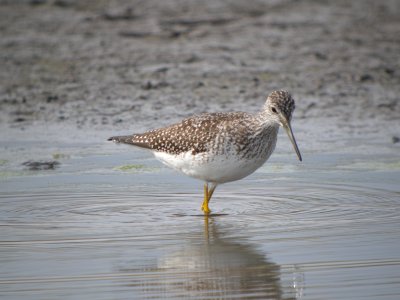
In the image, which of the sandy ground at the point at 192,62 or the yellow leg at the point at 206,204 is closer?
the yellow leg at the point at 206,204

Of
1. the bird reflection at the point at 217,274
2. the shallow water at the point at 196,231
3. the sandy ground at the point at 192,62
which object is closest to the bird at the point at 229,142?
the shallow water at the point at 196,231

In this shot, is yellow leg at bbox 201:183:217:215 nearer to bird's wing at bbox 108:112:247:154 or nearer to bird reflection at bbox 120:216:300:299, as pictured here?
bird's wing at bbox 108:112:247:154

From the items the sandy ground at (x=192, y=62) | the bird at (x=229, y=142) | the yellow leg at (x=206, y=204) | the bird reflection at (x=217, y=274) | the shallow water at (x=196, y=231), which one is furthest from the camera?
the sandy ground at (x=192, y=62)

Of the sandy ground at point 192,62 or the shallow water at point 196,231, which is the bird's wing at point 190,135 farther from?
the sandy ground at point 192,62

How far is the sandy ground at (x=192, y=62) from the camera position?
13867 mm

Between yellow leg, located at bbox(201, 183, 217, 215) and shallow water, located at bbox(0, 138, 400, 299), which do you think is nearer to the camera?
shallow water, located at bbox(0, 138, 400, 299)

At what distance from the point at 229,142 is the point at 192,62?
274 inches

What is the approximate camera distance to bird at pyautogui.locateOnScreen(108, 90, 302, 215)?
926cm

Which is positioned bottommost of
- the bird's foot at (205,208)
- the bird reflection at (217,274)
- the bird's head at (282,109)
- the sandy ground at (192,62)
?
the bird reflection at (217,274)

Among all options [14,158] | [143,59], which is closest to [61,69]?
[143,59]

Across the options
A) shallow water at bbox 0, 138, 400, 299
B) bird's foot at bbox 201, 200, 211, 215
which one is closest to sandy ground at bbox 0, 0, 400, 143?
shallow water at bbox 0, 138, 400, 299

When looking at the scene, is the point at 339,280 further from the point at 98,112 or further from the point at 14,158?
the point at 98,112

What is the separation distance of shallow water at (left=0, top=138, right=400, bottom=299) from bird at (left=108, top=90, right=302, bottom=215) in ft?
1.36

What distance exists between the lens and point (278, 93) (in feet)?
30.8
